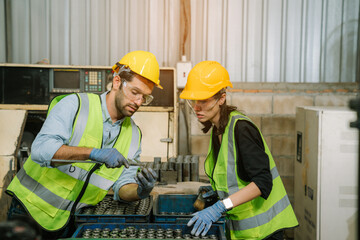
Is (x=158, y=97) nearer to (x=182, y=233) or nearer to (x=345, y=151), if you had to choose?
(x=345, y=151)

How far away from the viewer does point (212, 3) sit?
3615 mm

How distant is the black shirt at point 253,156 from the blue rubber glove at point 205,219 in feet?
0.63

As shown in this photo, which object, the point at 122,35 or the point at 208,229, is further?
the point at 122,35

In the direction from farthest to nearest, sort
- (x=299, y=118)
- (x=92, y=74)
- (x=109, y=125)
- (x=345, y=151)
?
(x=92, y=74), (x=299, y=118), (x=345, y=151), (x=109, y=125)

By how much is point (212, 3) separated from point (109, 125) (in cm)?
224

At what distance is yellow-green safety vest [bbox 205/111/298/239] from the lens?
5.56 feet

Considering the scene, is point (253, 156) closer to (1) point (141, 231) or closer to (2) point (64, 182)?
(1) point (141, 231)

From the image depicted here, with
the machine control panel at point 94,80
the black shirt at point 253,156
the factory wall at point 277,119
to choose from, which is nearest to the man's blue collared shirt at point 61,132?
the black shirt at point 253,156

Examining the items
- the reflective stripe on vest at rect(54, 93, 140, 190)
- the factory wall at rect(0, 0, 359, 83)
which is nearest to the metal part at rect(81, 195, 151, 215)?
the reflective stripe on vest at rect(54, 93, 140, 190)

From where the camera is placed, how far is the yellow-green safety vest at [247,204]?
169cm

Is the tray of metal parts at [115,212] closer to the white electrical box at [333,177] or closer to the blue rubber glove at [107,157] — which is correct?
the blue rubber glove at [107,157]

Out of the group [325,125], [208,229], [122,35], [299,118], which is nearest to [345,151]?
[325,125]

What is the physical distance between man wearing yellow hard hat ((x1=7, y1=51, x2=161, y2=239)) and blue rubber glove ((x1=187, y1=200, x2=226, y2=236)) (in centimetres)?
37

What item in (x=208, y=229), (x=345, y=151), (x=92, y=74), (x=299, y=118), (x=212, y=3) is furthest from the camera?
(x=212, y=3)
